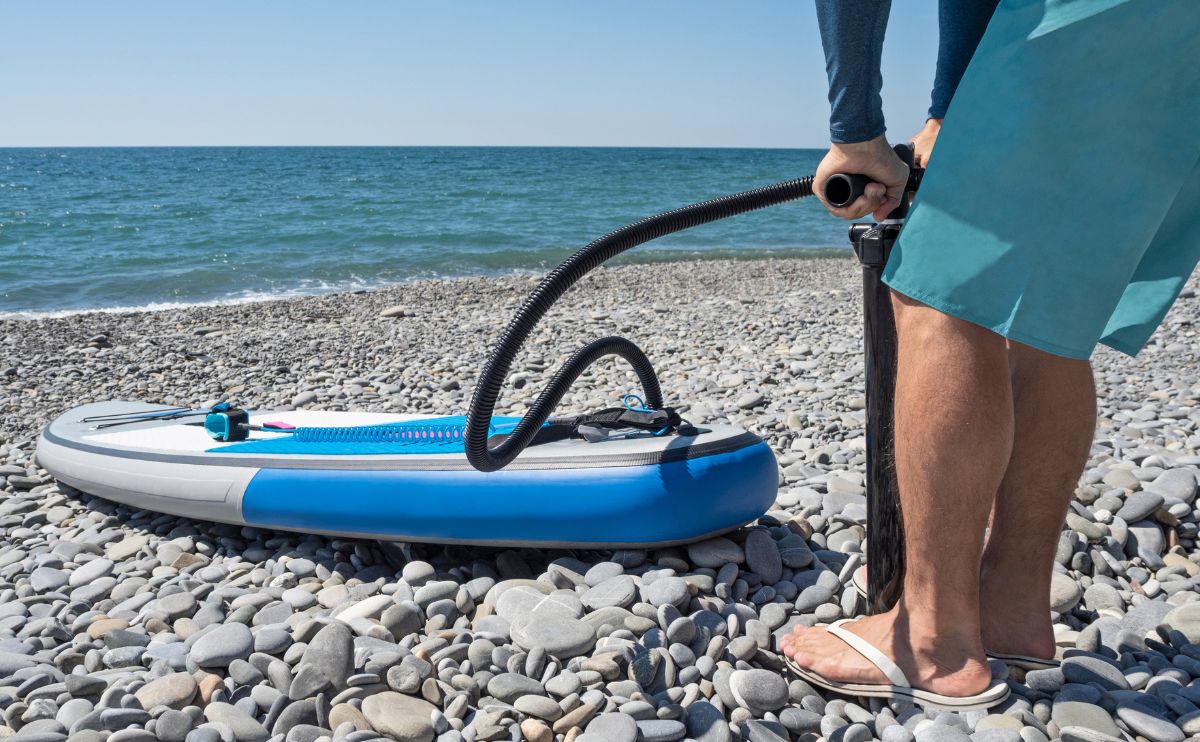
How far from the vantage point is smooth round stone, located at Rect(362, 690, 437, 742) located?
61.7 inches

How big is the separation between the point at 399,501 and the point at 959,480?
4.99ft

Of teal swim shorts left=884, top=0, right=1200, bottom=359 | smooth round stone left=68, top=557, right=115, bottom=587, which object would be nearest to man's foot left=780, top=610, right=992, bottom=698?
teal swim shorts left=884, top=0, right=1200, bottom=359

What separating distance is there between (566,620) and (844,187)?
41.8 inches

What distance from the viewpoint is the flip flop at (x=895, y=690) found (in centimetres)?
156

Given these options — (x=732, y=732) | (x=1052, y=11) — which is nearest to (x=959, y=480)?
(x=732, y=732)

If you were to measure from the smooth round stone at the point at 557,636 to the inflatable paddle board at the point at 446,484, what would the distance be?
40 centimetres

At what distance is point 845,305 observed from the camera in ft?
24.0

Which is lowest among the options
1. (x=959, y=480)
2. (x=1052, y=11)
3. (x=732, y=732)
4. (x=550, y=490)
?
(x=732, y=732)

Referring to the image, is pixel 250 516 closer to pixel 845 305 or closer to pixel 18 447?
pixel 18 447

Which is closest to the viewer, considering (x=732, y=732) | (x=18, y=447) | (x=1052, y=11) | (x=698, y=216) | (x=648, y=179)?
(x=1052, y=11)

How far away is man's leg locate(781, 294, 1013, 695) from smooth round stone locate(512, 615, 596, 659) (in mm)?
504

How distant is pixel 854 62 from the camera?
55.6 inches

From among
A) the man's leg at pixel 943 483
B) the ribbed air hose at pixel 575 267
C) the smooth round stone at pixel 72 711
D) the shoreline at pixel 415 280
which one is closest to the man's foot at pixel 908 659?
the man's leg at pixel 943 483

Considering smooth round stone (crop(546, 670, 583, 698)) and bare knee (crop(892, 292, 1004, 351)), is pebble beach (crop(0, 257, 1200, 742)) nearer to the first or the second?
smooth round stone (crop(546, 670, 583, 698))
